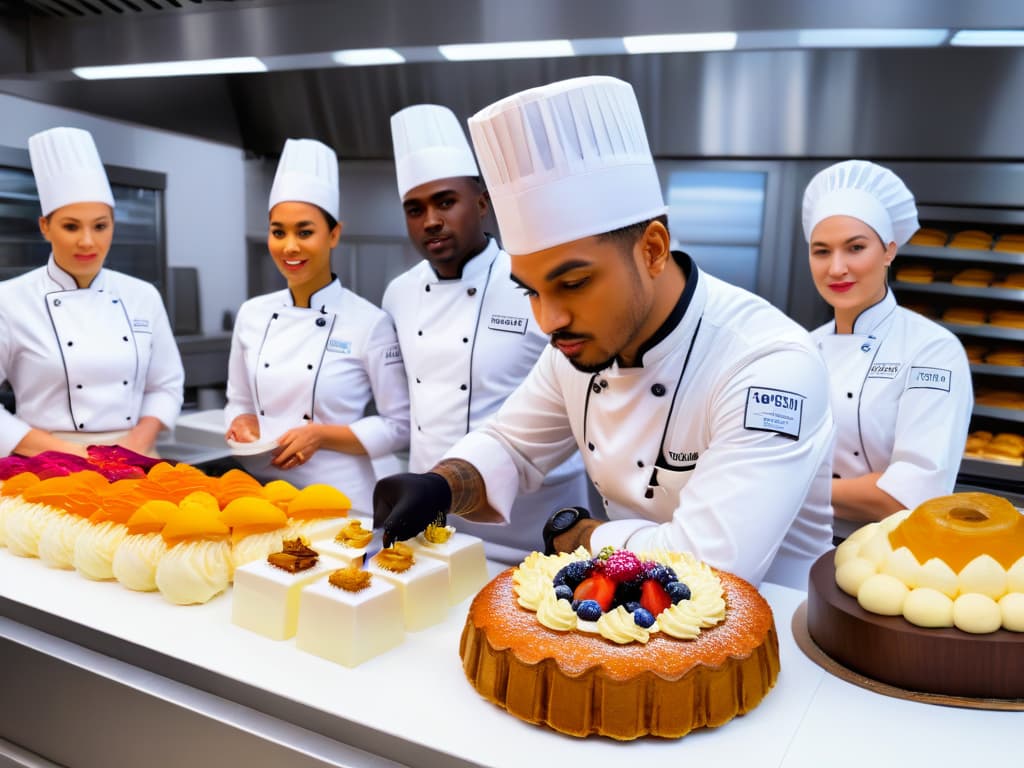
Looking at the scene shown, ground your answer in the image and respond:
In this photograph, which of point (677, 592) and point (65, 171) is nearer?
point (677, 592)

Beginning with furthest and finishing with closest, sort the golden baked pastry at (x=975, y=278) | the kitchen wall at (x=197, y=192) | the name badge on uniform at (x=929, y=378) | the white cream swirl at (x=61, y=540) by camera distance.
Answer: the kitchen wall at (x=197, y=192), the golden baked pastry at (x=975, y=278), the name badge on uniform at (x=929, y=378), the white cream swirl at (x=61, y=540)

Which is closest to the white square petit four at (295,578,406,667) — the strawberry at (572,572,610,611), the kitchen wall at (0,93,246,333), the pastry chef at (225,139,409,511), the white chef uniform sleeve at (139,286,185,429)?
the strawberry at (572,572,610,611)

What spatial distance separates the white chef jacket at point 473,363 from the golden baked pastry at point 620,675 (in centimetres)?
140

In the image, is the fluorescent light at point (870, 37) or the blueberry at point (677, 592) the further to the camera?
the fluorescent light at point (870, 37)

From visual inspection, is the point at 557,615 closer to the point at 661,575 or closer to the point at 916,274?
the point at 661,575

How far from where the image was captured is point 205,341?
4.18 metres

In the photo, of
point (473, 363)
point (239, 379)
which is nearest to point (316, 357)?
point (239, 379)

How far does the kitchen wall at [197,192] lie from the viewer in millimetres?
3756

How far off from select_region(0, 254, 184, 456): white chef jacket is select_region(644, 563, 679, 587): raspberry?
2.09m

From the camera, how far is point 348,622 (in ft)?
3.63

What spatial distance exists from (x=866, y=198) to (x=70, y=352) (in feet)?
8.11

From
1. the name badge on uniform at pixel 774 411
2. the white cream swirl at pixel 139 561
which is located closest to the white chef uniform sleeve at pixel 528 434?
the name badge on uniform at pixel 774 411

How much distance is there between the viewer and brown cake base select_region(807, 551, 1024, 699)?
1.02m

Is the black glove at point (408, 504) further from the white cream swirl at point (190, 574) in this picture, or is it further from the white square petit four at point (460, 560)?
the white cream swirl at point (190, 574)
